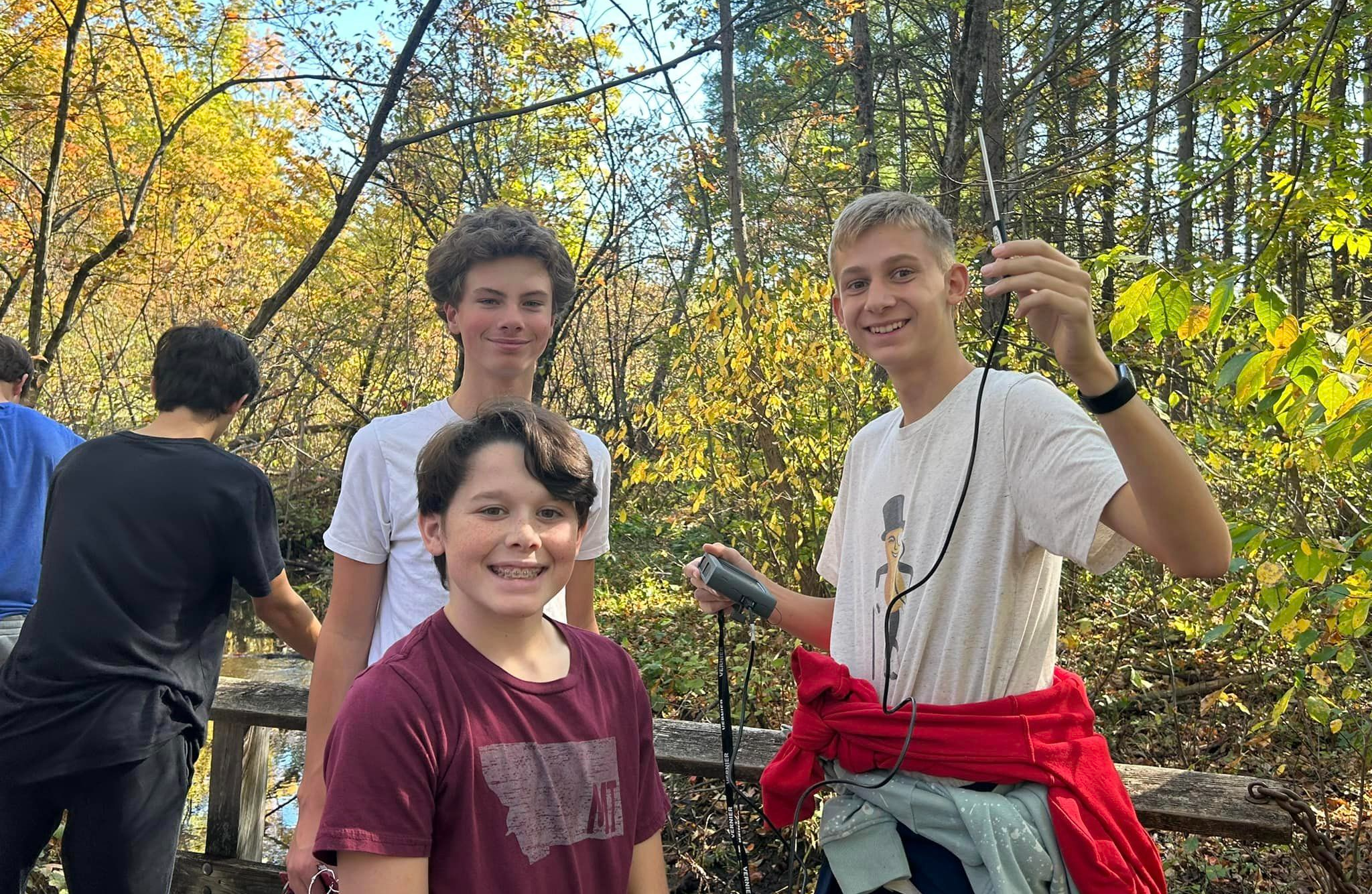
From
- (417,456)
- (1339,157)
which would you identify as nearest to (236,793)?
(417,456)

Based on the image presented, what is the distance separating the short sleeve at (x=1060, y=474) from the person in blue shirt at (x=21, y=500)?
2.95m

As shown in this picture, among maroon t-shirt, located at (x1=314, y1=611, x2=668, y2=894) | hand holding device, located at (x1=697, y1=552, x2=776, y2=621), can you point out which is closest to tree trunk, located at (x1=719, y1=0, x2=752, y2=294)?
hand holding device, located at (x1=697, y1=552, x2=776, y2=621)

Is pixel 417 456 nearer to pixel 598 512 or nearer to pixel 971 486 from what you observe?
pixel 598 512

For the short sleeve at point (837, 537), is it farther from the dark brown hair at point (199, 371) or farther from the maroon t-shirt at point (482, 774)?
the dark brown hair at point (199, 371)

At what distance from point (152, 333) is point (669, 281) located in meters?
5.83

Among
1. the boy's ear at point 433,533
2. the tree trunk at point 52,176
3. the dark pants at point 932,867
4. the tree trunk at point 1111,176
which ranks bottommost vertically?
the dark pants at point 932,867

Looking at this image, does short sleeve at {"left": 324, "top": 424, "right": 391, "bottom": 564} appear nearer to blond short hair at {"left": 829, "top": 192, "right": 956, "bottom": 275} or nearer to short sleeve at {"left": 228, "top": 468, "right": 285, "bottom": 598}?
short sleeve at {"left": 228, "top": 468, "right": 285, "bottom": 598}

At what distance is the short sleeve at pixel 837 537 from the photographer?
75.3 inches

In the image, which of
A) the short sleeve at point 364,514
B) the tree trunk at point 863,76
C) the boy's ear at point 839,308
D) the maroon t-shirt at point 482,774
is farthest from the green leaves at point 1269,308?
the tree trunk at point 863,76

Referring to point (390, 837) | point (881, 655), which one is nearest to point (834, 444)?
point (881, 655)

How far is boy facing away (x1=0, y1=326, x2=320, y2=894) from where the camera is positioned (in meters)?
2.21

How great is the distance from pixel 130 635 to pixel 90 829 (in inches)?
17.6

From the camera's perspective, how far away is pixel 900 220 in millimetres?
1703

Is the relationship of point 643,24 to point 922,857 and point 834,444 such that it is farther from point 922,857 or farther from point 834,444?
point 922,857
